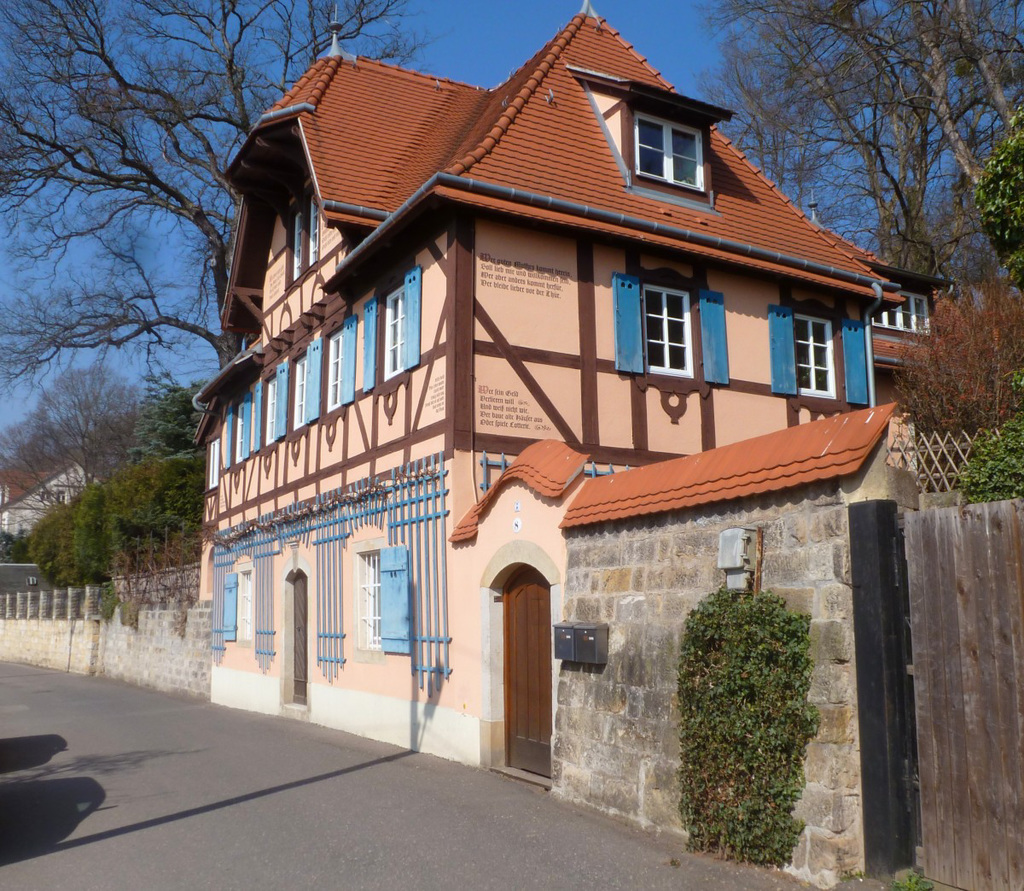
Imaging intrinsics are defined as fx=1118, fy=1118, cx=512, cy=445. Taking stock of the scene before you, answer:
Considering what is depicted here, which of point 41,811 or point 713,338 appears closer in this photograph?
point 41,811

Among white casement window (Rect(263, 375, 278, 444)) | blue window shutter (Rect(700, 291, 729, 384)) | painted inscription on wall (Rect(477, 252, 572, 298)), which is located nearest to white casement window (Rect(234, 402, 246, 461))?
white casement window (Rect(263, 375, 278, 444))

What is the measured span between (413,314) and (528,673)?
14.7 feet

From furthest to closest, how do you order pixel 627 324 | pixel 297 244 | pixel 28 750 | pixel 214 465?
pixel 214 465 → pixel 297 244 → pixel 627 324 → pixel 28 750

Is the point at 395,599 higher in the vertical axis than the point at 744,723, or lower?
higher

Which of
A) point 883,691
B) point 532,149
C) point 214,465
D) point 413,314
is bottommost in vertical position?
point 883,691

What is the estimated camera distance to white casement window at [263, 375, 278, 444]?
59.2 ft

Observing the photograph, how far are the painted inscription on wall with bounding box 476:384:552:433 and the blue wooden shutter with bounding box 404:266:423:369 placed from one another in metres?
1.05

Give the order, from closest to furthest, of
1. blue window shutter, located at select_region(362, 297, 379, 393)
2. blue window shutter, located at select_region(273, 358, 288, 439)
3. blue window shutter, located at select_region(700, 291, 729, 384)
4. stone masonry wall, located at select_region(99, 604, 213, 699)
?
blue window shutter, located at select_region(700, 291, 729, 384) → blue window shutter, located at select_region(362, 297, 379, 393) → blue window shutter, located at select_region(273, 358, 288, 439) → stone masonry wall, located at select_region(99, 604, 213, 699)

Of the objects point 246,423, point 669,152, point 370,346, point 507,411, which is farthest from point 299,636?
point 669,152

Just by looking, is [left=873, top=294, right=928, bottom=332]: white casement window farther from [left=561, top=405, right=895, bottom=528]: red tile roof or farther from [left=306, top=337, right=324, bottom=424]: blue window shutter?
[left=561, top=405, right=895, bottom=528]: red tile roof

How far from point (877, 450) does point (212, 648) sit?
1641cm

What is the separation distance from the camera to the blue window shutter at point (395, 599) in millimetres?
12070

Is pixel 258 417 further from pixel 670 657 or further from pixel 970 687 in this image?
pixel 970 687

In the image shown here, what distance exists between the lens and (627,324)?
42.2 ft
